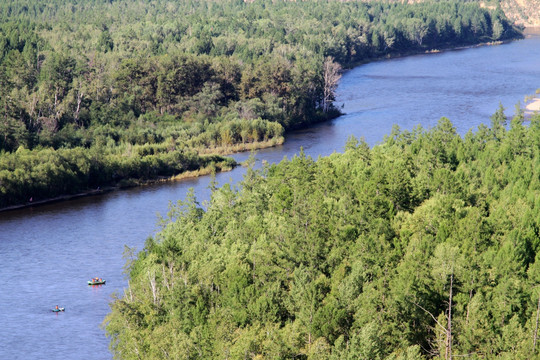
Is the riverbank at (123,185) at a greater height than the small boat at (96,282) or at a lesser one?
greater

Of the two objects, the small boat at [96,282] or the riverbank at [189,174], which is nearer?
the small boat at [96,282]

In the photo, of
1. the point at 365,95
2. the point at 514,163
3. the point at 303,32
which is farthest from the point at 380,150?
the point at 303,32

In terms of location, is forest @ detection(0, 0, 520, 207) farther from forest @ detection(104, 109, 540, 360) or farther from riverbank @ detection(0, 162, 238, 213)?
forest @ detection(104, 109, 540, 360)

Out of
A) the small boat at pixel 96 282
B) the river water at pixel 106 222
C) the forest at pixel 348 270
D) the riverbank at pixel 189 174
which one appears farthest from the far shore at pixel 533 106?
the small boat at pixel 96 282

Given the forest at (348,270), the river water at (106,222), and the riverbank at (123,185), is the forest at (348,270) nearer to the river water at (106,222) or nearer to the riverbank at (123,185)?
the river water at (106,222)

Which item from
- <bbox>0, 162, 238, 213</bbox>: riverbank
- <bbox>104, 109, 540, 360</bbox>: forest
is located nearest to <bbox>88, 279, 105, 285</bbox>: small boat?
<bbox>104, 109, 540, 360</bbox>: forest

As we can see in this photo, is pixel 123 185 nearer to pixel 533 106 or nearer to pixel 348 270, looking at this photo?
pixel 348 270

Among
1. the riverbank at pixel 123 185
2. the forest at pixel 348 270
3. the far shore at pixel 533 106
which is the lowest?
the far shore at pixel 533 106
